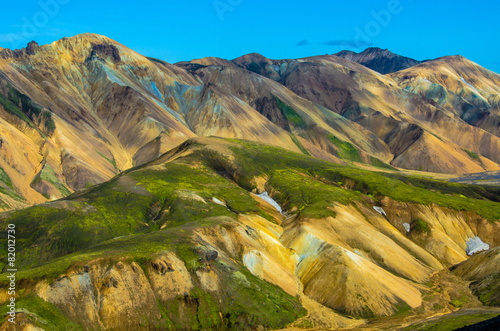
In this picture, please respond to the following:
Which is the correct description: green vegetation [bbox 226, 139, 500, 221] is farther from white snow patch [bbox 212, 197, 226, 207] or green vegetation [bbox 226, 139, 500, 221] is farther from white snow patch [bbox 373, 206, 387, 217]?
white snow patch [bbox 212, 197, 226, 207]

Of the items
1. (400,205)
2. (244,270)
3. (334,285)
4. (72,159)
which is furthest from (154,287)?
(72,159)

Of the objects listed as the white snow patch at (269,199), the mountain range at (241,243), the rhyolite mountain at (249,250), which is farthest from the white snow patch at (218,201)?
the white snow patch at (269,199)

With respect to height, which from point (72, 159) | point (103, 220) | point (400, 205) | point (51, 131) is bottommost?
point (400, 205)

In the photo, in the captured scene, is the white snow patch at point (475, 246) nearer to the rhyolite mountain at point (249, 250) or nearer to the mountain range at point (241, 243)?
the mountain range at point (241, 243)

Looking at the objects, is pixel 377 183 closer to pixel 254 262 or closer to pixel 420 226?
pixel 420 226

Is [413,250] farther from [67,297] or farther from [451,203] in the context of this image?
[67,297]

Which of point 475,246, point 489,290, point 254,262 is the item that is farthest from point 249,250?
point 475,246

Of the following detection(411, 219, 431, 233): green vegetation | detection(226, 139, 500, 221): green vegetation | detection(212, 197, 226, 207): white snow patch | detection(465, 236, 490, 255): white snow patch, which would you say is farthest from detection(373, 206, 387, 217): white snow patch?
detection(212, 197, 226, 207): white snow patch
